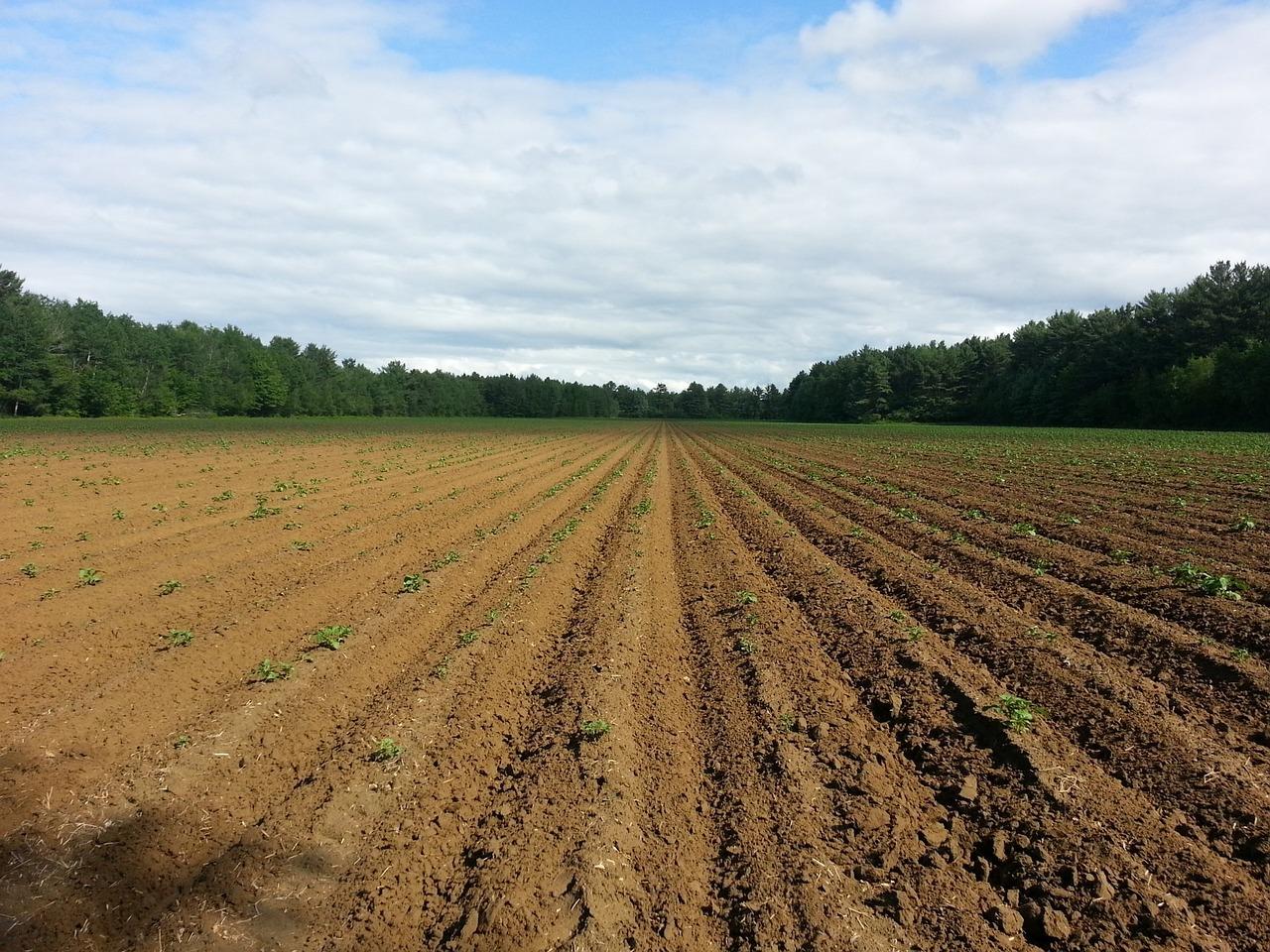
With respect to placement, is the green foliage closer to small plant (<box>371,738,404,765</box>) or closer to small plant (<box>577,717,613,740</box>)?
small plant (<box>577,717,613,740</box>)

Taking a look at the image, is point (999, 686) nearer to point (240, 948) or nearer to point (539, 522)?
point (240, 948)

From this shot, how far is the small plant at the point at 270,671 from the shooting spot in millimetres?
6637

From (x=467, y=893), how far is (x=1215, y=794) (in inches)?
193

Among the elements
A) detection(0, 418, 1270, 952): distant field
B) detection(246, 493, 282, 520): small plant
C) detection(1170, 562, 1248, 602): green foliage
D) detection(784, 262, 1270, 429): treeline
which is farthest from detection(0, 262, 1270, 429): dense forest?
detection(246, 493, 282, 520): small plant

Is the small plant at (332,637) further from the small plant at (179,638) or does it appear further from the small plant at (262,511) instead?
the small plant at (262,511)

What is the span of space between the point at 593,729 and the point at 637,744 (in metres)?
0.39

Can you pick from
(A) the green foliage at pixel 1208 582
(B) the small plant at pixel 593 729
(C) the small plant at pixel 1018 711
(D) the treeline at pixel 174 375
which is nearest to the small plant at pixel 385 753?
(B) the small plant at pixel 593 729

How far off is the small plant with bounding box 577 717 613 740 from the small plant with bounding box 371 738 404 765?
1.43 meters

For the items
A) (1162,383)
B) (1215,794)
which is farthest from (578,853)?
(1162,383)

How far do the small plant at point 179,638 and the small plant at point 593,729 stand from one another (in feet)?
15.7

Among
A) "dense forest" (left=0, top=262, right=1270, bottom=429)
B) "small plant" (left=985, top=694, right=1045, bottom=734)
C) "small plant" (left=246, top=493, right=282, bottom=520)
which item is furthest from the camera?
"dense forest" (left=0, top=262, right=1270, bottom=429)

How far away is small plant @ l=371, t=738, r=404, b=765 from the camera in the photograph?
526 centimetres

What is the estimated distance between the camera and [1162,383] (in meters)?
67.8

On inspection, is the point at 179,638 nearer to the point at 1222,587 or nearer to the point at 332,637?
the point at 332,637
